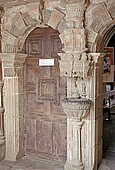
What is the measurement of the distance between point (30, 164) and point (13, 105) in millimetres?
914

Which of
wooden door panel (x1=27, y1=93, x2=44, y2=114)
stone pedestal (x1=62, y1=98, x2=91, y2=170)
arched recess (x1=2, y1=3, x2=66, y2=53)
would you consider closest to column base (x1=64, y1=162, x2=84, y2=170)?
stone pedestal (x1=62, y1=98, x2=91, y2=170)

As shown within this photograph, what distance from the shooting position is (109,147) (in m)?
Result: 4.77

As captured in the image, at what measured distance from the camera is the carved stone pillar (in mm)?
4016

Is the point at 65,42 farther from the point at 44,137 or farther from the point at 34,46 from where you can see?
the point at 44,137

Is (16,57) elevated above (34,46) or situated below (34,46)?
below

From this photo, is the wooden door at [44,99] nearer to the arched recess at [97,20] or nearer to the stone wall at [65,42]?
the stone wall at [65,42]

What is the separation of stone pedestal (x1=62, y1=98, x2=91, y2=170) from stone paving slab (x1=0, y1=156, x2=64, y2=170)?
33cm

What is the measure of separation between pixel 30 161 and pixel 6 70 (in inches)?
56.4

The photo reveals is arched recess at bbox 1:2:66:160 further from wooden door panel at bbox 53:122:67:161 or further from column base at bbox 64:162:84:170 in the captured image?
column base at bbox 64:162:84:170

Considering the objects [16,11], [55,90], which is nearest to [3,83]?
[55,90]

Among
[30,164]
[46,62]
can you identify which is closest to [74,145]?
[30,164]

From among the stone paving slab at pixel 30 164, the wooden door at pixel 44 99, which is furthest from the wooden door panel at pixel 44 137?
the stone paving slab at pixel 30 164

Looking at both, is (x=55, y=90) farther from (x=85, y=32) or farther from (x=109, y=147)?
(x=109, y=147)

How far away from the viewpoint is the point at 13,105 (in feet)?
13.3
